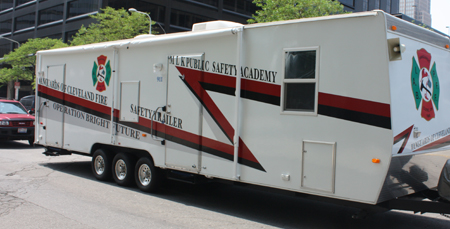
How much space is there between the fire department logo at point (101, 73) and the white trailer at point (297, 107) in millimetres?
504

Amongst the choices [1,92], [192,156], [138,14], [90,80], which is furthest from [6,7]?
[192,156]

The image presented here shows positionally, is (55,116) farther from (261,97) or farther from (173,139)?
(261,97)

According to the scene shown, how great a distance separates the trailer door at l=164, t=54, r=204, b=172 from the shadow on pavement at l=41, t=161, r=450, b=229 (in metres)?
0.89

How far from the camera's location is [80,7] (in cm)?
4062

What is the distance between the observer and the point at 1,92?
200ft

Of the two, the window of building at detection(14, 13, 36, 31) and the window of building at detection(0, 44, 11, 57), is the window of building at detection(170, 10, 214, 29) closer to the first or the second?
the window of building at detection(14, 13, 36, 31)

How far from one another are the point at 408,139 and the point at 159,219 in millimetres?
3821

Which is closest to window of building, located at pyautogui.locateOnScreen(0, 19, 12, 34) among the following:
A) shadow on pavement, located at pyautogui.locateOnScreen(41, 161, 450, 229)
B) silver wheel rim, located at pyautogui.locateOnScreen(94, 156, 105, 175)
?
silver wheel rim, located at pyautogui.locateOnScreen(94, 156, 105, 175)

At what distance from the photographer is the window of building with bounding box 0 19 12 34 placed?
5656 cm

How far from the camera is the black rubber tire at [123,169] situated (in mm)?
8602

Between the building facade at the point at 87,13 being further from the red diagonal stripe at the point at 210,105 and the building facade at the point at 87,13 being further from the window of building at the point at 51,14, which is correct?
the red diagonal stripe at the point at 210,105

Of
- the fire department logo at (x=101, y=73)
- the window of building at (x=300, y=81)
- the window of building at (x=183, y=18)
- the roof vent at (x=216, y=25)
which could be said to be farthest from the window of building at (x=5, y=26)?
the window of building at (x=300, y=81)

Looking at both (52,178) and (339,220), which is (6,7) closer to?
(52,178)

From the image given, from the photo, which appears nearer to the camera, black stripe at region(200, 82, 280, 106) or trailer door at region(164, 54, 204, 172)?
black stripe at region(200, 82, 280, 106)
